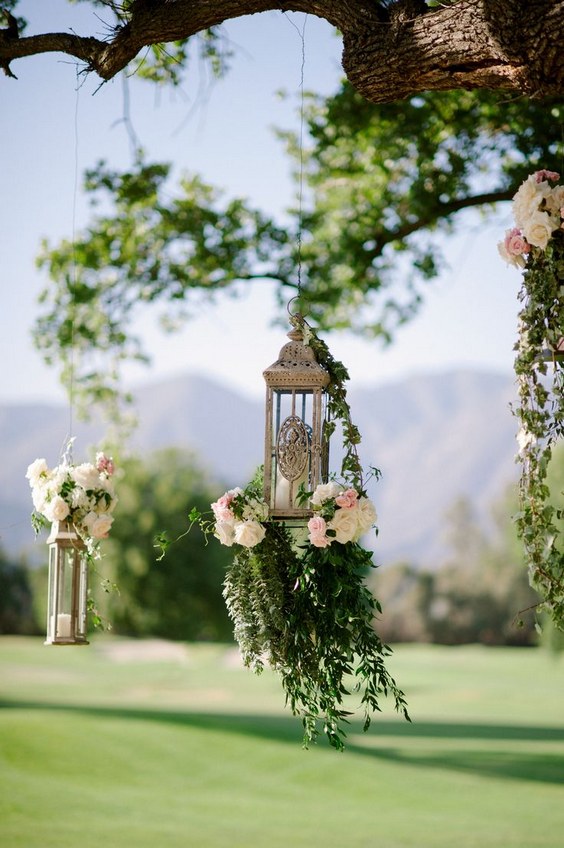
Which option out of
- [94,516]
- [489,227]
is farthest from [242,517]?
[489,227]

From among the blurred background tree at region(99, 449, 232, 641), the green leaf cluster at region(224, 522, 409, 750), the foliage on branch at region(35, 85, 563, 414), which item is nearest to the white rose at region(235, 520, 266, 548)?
the green leaf cluster at region(224, 522, 409, 750)

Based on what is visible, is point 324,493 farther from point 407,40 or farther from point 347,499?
point 407,40

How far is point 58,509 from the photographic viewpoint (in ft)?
12.8

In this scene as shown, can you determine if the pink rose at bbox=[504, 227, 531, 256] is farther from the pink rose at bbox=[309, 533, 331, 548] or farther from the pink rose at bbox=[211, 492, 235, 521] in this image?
the pink rose at bbox=[211, 492, 235, 521]

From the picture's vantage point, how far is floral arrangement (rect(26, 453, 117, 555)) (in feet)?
12.9

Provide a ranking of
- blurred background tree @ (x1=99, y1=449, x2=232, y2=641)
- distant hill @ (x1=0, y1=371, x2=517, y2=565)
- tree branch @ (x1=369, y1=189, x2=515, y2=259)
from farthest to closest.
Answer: distant hill @ (x1=0, y1=371, x2=517, y2=565) < blurred background tree @ (x1=99, y1=449, x2=232, y2=641) < tree branch @ (x1=369, y1=189, x2=515, y2=259)

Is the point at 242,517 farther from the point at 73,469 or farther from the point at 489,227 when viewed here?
the point at 489,227

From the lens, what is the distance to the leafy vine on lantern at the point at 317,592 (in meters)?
3.46

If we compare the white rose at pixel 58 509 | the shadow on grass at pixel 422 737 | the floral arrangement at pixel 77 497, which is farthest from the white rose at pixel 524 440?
the shadow on grass at pixel 422 737

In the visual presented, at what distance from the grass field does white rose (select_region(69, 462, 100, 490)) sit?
4.39m

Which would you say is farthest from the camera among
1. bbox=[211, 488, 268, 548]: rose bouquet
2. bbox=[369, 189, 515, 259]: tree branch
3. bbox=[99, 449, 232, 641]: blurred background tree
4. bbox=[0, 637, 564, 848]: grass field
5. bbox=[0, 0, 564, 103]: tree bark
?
bbox=[99, 449, 232, 641]: blurred background tree

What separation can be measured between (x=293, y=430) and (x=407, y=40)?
1312mm

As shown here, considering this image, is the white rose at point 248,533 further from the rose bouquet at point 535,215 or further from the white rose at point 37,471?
the rose bouquet at point 535,215

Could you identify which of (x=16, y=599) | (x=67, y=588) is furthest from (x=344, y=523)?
(x=16, y=599)
